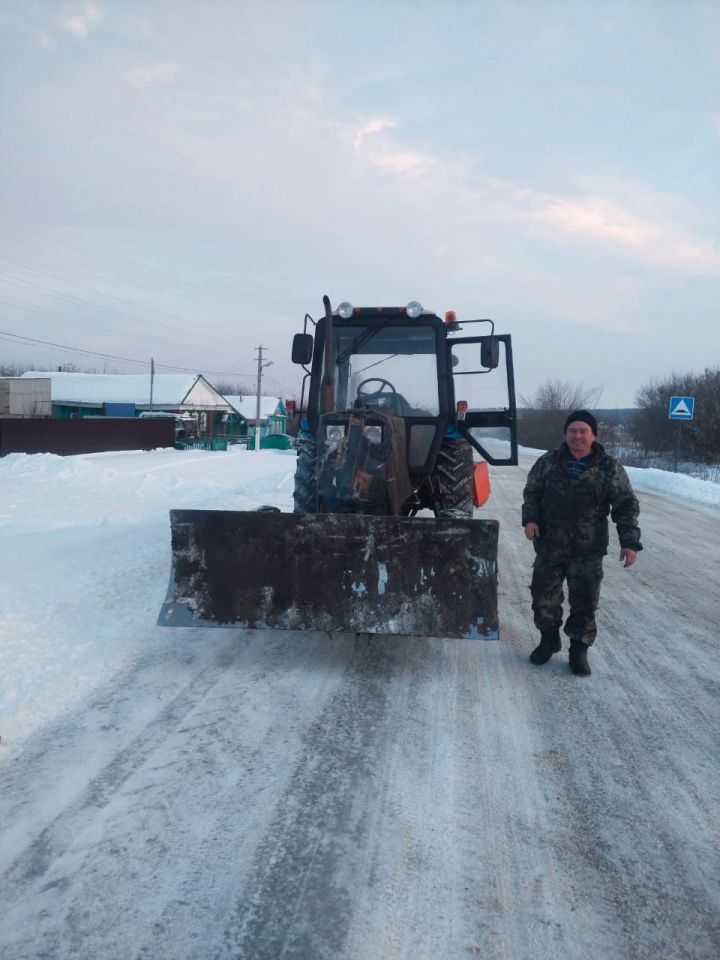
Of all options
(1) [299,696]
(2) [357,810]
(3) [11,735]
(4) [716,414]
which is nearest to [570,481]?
(1) [299,696]

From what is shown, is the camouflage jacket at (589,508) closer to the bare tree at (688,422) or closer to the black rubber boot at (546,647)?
the black rubber boot at (546,647)

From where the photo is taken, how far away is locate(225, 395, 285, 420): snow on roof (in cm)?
6297

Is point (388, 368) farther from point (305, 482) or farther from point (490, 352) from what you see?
point (305, 482)

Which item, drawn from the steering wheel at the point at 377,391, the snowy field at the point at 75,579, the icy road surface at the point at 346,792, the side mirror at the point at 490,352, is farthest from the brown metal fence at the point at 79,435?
the side mirror at the point at 490,352

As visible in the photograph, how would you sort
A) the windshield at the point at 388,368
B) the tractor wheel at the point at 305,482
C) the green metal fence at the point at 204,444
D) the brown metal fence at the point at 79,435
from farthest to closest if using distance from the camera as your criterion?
the green metal fence at the point at 204,444 < the brown metal fence at the point at 79,435 < the windshield at the point at 388,368 < the tractor wheel at the point at 305,482

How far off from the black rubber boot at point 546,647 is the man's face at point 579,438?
1.16m

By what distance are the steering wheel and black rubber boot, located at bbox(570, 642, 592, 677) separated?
3043 millimetres

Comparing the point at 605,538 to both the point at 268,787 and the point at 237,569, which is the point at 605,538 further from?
the point at 268,787

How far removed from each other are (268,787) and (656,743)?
194 cm

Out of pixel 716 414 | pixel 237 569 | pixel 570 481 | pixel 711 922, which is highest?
pixel 716 414

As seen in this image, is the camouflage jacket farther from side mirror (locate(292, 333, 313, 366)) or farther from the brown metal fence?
the brown metal fence

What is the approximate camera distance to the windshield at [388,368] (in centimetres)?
645

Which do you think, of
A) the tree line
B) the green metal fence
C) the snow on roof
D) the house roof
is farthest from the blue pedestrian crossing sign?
the snow on roof

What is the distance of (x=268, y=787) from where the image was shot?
2857mm
